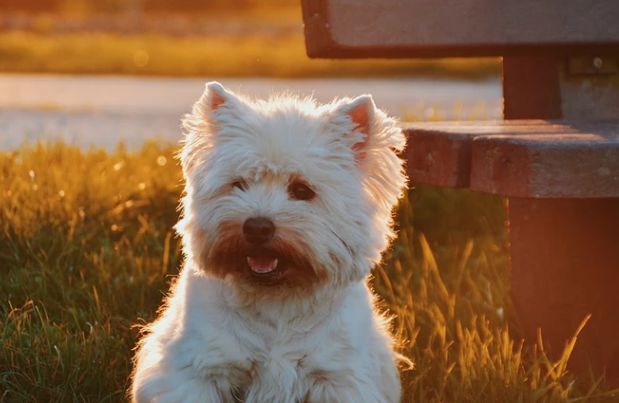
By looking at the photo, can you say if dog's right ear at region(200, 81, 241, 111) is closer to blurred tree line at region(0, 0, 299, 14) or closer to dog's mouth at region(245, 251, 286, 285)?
dog's mouth at region(245, 251, 286, 285)

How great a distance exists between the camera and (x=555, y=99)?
5184 mm

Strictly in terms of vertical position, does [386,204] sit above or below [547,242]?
above

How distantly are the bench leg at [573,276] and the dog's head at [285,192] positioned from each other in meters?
1.22

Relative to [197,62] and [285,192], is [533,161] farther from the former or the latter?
[197,62]

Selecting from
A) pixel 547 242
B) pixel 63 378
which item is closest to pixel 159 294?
pixel 63 378

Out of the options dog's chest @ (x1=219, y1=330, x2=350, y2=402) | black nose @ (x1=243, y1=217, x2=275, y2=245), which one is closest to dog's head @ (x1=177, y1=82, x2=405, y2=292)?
black nose @ (x1=243, y1=217, x2=275, y2=245)

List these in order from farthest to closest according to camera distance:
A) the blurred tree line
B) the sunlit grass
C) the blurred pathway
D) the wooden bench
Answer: the blurred tree line < the sunlit grass < the blurred pathway < the wooden bench

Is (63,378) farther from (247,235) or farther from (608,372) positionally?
(608,372)

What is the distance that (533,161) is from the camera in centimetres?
383

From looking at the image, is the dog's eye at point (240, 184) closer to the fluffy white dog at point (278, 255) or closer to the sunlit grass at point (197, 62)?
the fluffy white dog at point (278, 255)

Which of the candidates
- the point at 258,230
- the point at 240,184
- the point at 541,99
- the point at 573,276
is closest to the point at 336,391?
the point at 258,230

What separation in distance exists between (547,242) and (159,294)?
1.72 meters

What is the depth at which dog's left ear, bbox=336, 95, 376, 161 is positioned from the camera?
3930 mm

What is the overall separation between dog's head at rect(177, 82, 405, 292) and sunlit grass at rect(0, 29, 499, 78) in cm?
1406
